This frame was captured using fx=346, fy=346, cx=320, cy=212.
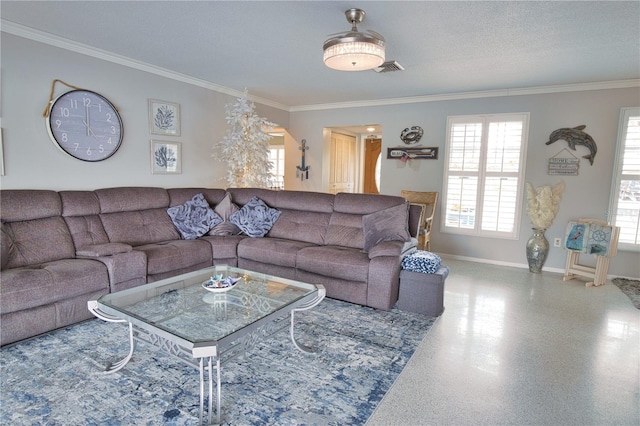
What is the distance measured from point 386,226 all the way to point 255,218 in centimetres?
159

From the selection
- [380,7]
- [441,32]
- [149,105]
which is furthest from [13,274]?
[441,32]

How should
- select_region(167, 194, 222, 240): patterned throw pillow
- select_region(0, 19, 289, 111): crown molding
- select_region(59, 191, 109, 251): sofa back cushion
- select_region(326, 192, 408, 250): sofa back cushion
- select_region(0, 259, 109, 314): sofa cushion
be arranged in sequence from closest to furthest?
select_region(0, 259, 109, 314): sofa cushion → select_region(0, 19, 289, 111): crown molding → select_region(59, 191, 109, 251): sofa back cushion → select_region(326, 192, 408, 250): sofa back cushion → select_region(167, 194, 222, 240): patterned throw pillow

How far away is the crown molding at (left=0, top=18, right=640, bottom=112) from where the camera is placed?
10.2 ft

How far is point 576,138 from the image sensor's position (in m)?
4.39

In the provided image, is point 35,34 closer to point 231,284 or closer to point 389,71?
point 231,284

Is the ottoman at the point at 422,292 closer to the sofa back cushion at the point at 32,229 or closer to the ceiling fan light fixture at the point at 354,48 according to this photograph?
the ceiling fan light fixture at the point at 354,48

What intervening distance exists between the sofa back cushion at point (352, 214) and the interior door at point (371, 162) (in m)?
4.29

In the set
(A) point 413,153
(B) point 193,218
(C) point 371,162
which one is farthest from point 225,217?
(C) point 371,162

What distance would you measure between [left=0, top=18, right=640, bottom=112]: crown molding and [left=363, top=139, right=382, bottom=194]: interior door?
222cm

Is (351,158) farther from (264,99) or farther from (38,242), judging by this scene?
(38,242)

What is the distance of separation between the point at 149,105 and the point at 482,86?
4205 millimetres

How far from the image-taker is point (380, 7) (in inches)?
96.6

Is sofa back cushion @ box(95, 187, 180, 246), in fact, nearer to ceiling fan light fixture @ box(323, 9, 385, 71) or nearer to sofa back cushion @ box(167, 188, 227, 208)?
sofa back cushion @ box(167, 188, 227, 208)

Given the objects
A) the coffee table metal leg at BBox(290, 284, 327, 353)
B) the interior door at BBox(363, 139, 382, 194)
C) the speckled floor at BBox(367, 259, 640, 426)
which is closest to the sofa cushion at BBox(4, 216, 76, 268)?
the coffee table metal leg at BBox(290, 284, 327, 353)
